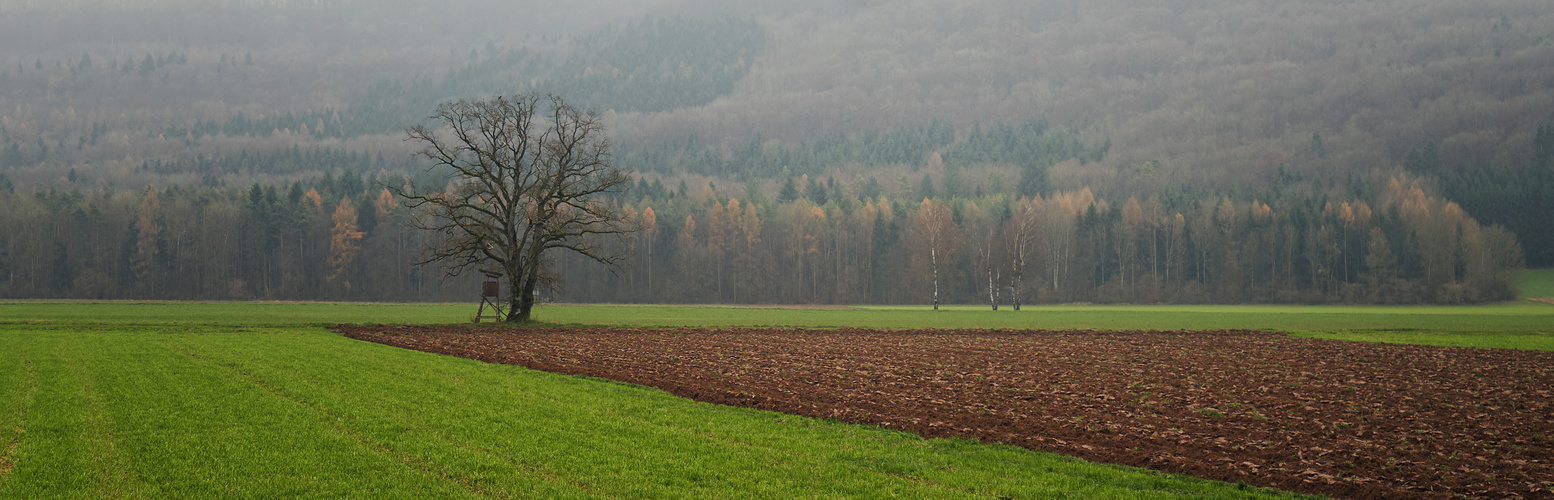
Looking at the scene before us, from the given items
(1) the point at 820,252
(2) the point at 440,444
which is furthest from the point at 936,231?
(2) the point at 440,444

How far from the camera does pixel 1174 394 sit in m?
20.9

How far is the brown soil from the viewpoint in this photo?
1306 cm

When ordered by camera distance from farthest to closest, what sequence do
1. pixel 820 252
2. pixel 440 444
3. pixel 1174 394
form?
pixel 820 252 < pixel 1174 394 < pixel 440 444

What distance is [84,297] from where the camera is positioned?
107062 millimetres

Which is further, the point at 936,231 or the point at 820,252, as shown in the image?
the point at 820,252

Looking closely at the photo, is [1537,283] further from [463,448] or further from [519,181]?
[463,448]

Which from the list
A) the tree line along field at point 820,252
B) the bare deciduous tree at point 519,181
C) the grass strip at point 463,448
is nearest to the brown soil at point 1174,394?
the grass strip at point 463,448

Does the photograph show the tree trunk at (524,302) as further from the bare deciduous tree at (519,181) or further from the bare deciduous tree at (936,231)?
the bare deciduous tree at (936,231)

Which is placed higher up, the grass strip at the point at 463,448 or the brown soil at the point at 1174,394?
the grass strip at the point at 463,448

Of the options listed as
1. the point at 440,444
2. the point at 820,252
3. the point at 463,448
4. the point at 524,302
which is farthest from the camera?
the point at 820,252

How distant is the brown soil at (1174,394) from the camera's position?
1306 centimetres

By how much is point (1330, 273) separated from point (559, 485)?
13741 cm

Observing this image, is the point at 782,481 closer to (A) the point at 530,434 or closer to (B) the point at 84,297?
(A) the point at 530,434

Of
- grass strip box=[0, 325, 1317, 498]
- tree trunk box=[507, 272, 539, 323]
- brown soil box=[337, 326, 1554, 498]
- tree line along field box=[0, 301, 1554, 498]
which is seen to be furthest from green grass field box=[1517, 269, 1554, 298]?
grass strip box=[0, 325, 1317, 498]
